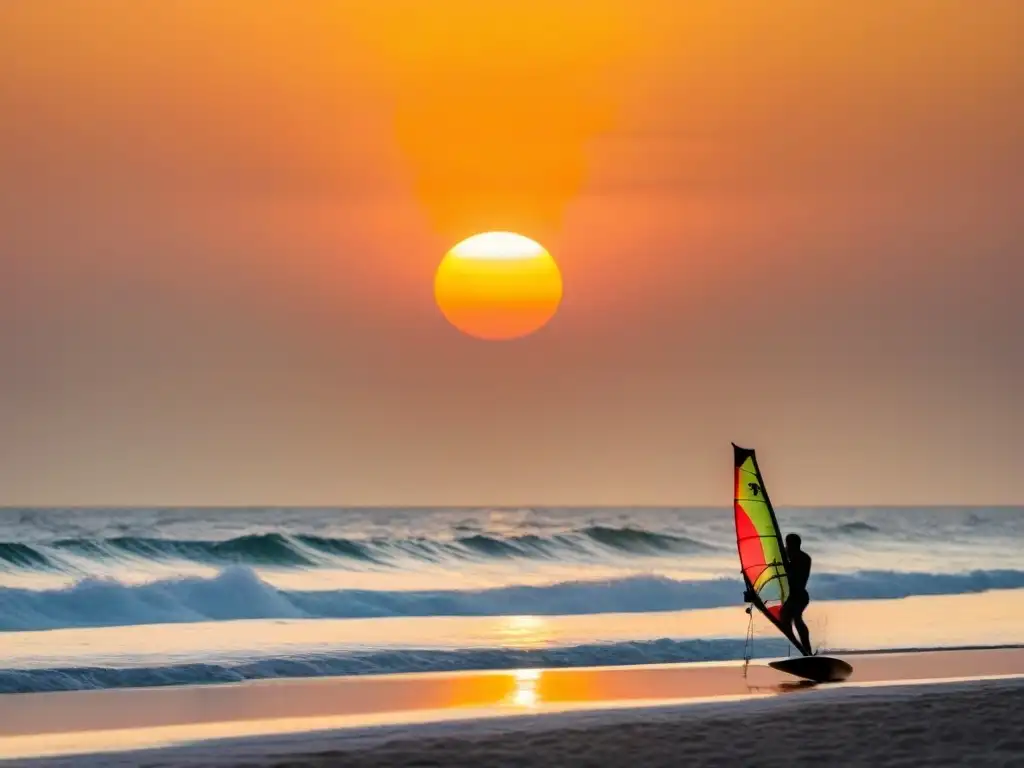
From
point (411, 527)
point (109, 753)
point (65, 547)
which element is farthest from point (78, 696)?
point (411, 527)

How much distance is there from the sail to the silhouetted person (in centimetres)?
12

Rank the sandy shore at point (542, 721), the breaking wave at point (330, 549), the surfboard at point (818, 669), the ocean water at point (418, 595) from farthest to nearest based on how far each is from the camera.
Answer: the breaking wave at point (330, 549) → the ocean water at point (418, 595) → the surfboard at point (818, 669) → the sandy shore at point (542, 721)

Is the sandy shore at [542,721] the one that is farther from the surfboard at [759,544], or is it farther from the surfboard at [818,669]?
the surfboard at [759,544]

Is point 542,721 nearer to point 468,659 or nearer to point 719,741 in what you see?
point 719,741

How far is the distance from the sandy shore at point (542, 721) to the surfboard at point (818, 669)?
166 millimetres

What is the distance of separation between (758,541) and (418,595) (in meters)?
12.3

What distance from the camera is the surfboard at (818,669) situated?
12414 millimetres

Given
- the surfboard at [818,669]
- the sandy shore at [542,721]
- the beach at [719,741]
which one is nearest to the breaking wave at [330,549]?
the sandy shore at [542,721]

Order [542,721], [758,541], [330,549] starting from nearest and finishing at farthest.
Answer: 1. [542,721]
2. [758,541]
3. [330,549]

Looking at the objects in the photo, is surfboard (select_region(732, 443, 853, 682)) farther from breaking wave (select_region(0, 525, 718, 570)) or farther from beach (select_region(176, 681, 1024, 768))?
breaking wave (select_region(0, 525, 718, 570))

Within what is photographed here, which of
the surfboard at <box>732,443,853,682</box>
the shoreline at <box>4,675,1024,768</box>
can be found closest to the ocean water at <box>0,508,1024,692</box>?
the surfboard at <box>732,443,853,682</box>

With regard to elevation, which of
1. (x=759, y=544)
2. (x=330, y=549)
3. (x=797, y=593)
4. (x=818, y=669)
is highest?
(x=330, y=549)

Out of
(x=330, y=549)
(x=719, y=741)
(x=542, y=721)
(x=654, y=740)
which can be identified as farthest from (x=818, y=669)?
(x=330, y=549)

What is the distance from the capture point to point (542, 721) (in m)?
9.85
